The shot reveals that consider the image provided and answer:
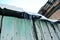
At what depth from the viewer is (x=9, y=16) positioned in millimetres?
2387

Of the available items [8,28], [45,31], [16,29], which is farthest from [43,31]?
[8,28]

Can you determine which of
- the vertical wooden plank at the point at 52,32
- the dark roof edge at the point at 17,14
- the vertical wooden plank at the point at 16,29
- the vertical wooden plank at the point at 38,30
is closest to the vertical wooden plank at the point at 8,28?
the vertical wooden plank at the point at 16,29

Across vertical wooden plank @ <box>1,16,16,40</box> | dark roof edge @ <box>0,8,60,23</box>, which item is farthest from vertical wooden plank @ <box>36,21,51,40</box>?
vertical wooden plank @ <box>1,16,16,40</box>

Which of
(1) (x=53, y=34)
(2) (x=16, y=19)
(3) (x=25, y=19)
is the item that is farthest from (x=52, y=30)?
(2) (x=16, y=19)

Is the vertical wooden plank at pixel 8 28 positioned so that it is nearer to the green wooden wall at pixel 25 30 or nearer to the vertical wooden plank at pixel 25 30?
the green wooden wall at pixel 25 30

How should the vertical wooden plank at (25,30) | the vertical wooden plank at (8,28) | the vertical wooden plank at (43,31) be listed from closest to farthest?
the vertical wooden plank at (8,28), the vertical wooden plank at (25,30), the vertical wooden plank at (43,31)

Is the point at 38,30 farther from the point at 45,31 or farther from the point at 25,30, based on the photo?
the point at 25,30

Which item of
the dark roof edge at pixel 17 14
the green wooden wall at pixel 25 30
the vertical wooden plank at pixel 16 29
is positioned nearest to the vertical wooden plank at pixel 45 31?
the green wooden wall at pixel 25 30

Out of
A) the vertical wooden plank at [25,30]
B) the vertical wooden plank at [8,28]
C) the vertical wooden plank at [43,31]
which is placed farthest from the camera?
the vertical wooden plank at [43,31]

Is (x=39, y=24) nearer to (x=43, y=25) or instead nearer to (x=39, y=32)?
(x=43, y=25)

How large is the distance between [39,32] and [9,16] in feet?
2.47

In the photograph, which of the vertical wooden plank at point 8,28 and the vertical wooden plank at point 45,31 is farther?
the vertical wooden plank at point 45,31

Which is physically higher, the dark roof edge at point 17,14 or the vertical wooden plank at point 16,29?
the dark roof edge at point 17,14

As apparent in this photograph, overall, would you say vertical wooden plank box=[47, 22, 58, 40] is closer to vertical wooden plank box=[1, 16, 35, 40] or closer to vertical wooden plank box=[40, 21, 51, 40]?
vertical wooden plank box=[40, 21, 51, 40]
